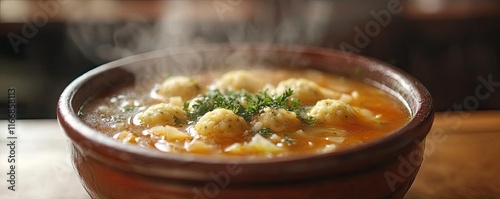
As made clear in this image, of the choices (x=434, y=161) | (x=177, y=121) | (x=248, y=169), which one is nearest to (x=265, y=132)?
(x=177, y=121)

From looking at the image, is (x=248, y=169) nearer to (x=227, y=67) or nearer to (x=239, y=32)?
(x=227, y=67)

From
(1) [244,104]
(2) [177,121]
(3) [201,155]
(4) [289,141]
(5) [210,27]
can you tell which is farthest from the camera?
(5) [210,27]

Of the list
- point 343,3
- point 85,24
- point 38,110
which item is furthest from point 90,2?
point 343,3

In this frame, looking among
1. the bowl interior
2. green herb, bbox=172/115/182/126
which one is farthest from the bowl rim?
green herb, bbox=172/115/182/126

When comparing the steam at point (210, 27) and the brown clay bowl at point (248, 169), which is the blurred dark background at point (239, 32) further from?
the brown clay bowl at point (248, 169)

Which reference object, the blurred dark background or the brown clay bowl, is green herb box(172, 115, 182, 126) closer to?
the brown clay bowl

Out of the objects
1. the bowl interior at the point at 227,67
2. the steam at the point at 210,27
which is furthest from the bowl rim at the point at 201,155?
the steam at the point at 210,27
